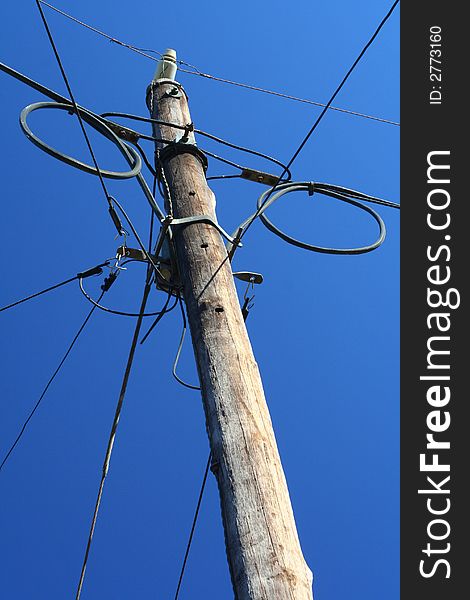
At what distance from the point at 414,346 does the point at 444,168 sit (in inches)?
39.2

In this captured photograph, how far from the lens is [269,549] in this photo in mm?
2281

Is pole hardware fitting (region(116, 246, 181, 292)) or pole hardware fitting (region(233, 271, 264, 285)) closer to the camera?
pole hardware fitting (region(116, 246, 181, 292))

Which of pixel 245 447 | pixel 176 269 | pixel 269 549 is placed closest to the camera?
pixel 269 549

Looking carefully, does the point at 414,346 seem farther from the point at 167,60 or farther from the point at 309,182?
the point at 167,60

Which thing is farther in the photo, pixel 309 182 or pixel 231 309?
pixel 309 182

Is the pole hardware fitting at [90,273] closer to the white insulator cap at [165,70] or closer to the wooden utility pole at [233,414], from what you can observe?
the wooden utility pole at [233,414]

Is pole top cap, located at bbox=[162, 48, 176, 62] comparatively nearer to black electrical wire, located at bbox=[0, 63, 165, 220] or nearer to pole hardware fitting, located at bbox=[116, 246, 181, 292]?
black electrical wire, located at bbox=[0, 63, 165, 220]

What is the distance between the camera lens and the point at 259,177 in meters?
4.65

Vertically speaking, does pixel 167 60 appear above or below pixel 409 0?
above

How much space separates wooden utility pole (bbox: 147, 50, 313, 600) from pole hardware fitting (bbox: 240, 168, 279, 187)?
631mm

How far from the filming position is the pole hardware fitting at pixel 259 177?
15.2ft

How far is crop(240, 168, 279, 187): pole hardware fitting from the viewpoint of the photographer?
462 centimetres

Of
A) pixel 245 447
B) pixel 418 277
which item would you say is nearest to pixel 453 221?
pixel 418 277

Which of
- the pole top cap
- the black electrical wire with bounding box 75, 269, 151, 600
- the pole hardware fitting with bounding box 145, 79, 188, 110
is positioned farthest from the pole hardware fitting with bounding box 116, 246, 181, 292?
the pole top cap
